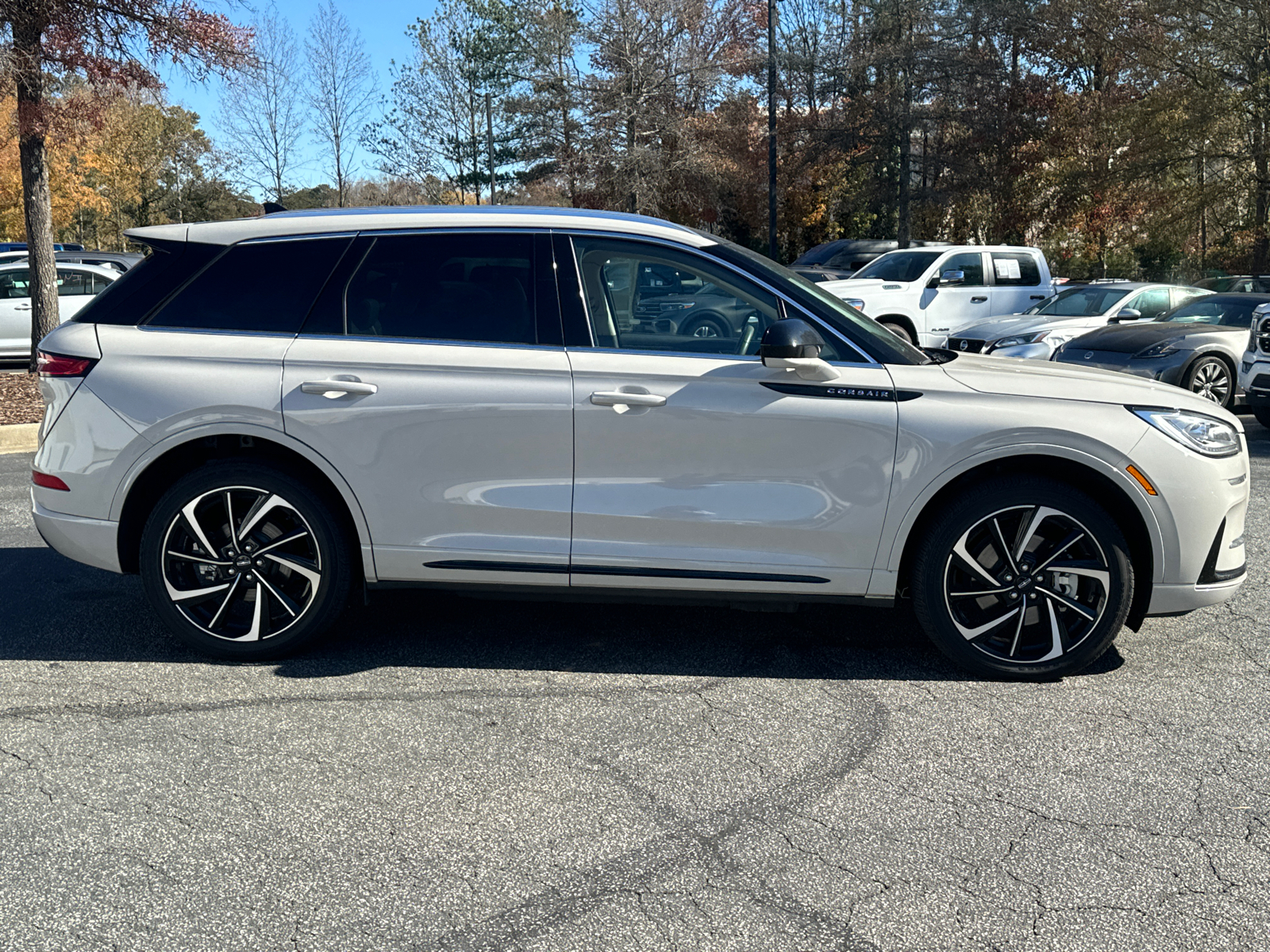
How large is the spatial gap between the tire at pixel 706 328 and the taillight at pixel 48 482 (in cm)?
259

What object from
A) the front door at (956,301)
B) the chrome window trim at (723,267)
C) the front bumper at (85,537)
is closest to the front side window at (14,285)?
the front door at (956,301)

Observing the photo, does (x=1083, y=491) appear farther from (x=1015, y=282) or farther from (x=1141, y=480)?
(x=1015, y=282)

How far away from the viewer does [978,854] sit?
3.06 m

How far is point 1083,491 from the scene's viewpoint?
14.3 feet

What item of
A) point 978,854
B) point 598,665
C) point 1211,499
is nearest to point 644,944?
point 978,854

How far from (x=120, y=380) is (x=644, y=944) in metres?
3.13

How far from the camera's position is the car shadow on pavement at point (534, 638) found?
4.52 m

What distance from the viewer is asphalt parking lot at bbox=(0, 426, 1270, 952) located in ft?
9.04

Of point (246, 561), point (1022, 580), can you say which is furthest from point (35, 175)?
point (1022, 580)

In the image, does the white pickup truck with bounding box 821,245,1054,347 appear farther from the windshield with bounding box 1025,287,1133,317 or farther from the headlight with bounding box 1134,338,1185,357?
the headlight with bounding box 1134,338,1185,357

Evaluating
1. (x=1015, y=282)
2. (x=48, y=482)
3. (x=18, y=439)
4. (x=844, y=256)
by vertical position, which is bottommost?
(x=18, y=439)

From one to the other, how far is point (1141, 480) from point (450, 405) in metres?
2.66

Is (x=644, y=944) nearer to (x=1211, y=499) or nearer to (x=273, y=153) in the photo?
(x=1211, y=499)

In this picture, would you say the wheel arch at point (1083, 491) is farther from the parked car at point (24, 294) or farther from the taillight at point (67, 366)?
the parked car at point (24, 294)
